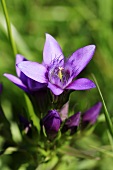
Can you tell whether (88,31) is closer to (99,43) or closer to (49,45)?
(99,43)

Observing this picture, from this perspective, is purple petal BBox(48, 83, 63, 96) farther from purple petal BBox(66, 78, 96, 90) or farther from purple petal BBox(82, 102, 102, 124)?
purple petal BBox(82, 102, 102, 124)

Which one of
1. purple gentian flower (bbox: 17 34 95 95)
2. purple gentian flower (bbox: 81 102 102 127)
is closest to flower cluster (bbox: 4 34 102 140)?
purple gentian flower (bbox: 17 34 95 95)

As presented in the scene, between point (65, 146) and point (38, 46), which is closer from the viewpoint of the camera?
point (65, 146)

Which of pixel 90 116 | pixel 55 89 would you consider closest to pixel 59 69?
pixel 55 89

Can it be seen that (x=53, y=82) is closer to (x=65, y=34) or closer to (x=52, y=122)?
(x=52, y=122)

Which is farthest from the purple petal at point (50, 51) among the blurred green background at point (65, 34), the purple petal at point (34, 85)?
the blurred green background at point (65, 34)

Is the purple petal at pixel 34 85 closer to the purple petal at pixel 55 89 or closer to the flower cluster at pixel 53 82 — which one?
the flower cluster at pixel 53 82

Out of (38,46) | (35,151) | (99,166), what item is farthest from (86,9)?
(35,151)
